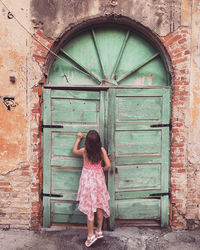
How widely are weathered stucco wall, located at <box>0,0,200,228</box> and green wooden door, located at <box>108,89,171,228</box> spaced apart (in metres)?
0.18

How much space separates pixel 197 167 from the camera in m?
3.66

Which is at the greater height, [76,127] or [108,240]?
[76,127]

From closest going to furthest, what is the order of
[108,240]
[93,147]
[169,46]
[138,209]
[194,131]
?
1. [93,147]
2. [108,240]
3. [169,46]
4. [194,131]
5. [138,209]

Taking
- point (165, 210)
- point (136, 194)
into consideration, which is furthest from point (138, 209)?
point (165, 210)

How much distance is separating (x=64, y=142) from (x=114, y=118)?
921 mm

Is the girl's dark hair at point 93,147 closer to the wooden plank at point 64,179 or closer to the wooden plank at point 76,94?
the wooden plank at point 64,179

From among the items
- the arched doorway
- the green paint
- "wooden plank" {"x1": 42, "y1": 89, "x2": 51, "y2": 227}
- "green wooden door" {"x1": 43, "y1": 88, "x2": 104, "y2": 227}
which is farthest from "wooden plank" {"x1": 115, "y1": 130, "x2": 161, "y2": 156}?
"wooden plank" {"x1": 42, "y1": 89, "x2": 51, "y2": 227}

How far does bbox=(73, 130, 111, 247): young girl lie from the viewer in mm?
3188

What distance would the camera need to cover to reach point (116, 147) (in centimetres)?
365

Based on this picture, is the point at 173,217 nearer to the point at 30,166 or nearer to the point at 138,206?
the point at 138,206

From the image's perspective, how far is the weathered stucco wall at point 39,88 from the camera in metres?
3.51

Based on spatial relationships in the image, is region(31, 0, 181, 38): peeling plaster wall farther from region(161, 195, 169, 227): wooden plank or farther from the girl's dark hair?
region(161, 195, 169, 227): wooden plank

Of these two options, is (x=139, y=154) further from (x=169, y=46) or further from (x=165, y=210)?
(x=169, y=46)

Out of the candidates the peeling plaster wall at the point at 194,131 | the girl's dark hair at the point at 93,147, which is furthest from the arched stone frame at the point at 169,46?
the girl's dark hair at the point at 93,147
